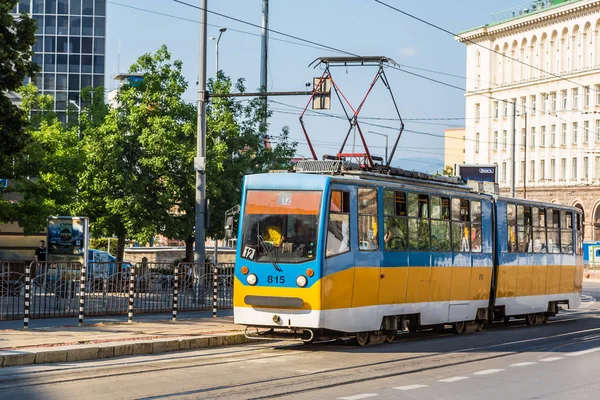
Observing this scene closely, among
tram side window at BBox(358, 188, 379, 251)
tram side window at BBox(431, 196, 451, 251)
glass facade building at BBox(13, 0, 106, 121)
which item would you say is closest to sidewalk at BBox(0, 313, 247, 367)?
tram side window at BBox(358, 188, 379, 251)

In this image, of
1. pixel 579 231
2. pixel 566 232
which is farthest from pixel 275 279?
pixel 579 231

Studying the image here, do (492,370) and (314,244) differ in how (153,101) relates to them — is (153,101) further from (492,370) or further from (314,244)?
(492,370)

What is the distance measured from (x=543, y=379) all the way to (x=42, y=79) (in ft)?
285

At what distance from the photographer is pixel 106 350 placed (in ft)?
59.5

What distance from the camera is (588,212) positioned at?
316ft

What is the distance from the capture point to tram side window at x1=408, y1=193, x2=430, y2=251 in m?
22.5

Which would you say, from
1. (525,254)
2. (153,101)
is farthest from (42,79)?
(525,254)

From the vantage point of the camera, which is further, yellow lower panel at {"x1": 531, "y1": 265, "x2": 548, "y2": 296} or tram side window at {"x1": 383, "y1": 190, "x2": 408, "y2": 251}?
yellow lower panel at {"x1": 531, "y1": 265, "x2": 548, "y2": 296}

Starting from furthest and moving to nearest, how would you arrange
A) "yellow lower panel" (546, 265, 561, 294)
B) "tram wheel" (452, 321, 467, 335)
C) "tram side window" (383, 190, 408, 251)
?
"yellow lower panel" (546, 265, 561, 294), "tram wheel" (452, 321, 467, 335), "tram side window" (383, 190, 408, 251)

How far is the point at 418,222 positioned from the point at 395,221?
109 centimetres

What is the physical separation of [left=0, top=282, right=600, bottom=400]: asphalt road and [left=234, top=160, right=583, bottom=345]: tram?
28.2 inches

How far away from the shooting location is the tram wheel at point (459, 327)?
2523 cm

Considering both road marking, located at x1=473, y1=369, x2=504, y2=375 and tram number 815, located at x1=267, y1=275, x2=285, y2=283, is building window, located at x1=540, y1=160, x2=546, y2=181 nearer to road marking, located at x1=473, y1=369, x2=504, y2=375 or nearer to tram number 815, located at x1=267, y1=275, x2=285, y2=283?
tram number 815, located at x1=267, y1=275, x2=285, y2=283

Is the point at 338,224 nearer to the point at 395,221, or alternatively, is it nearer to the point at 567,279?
the point at 395,221
